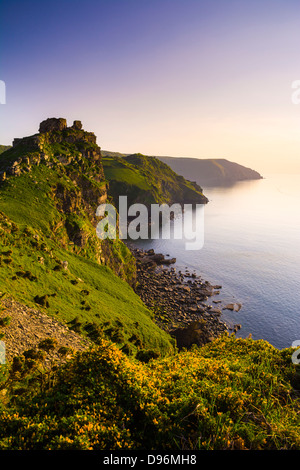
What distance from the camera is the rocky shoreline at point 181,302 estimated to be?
60594mm

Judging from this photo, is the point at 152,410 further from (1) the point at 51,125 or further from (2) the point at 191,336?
(1) the point at 51,125

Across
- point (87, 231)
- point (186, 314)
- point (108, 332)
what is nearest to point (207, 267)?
point (186, 314)

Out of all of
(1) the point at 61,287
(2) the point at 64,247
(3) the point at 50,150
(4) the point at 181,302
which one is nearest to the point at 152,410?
(1) the point at 61,287

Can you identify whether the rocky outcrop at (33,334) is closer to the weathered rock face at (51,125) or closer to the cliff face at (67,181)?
the cliff face at (67,181)

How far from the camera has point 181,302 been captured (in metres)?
81.8

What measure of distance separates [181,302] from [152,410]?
2867 inches

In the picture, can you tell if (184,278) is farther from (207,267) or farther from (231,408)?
(231,408)

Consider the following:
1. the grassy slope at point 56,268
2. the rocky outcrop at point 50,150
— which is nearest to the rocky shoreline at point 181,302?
the grassy slope at point 56,268

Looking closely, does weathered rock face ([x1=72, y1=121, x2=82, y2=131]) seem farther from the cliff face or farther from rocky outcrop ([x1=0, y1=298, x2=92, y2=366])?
rocky outcrop ([x1=0, y1=298, x2=92, y2=366])

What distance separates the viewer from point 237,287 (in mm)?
92812

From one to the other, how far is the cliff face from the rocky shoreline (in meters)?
11.5

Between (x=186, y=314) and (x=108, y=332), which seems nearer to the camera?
(x=108, y=332)

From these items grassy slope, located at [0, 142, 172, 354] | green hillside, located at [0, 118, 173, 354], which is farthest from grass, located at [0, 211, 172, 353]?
green hillside, located at [0, 118, 173, 354]
